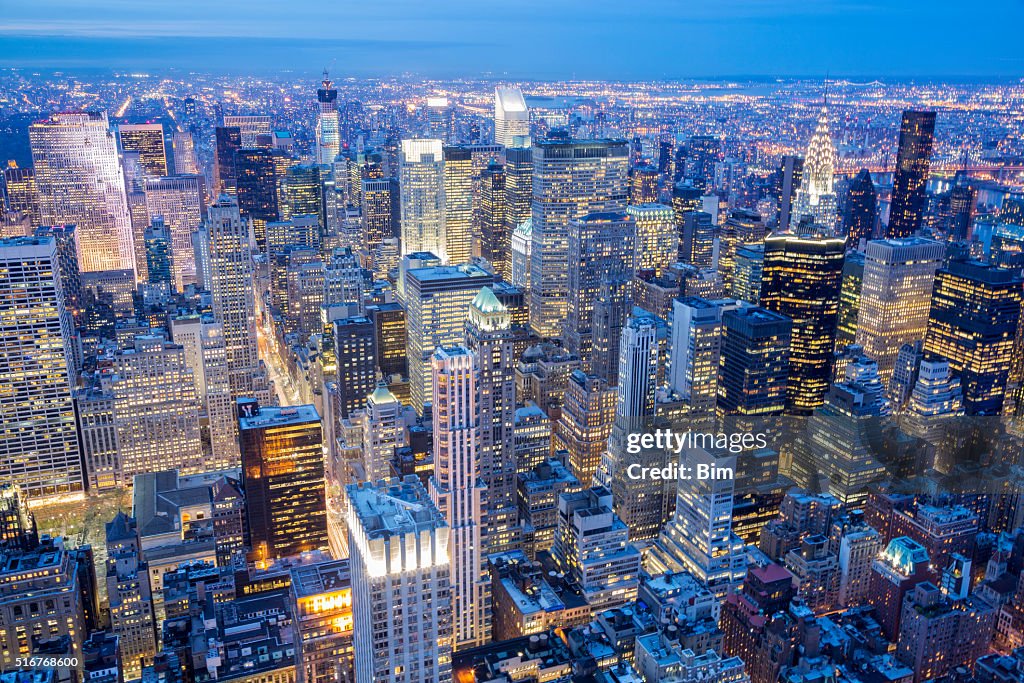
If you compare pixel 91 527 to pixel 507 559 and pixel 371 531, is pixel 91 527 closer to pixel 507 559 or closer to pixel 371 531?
pixel 507 559

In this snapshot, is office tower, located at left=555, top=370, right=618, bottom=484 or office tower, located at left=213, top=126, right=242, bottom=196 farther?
office tower, located at left=213, top=126, right=242, bottom=196

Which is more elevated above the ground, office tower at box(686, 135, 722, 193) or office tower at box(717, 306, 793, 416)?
office tower at box(686, 135, 722, 193)

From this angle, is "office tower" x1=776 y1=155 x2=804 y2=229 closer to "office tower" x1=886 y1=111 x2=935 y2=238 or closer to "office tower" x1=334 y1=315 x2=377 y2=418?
"office tower" x1=886 y1=111 x2=935 y2=238

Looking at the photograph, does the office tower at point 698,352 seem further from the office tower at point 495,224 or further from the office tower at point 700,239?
the office tower at point 495,224

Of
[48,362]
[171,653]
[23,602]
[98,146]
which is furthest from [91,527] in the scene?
[98,146]

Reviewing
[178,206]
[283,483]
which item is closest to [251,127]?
[178,206]

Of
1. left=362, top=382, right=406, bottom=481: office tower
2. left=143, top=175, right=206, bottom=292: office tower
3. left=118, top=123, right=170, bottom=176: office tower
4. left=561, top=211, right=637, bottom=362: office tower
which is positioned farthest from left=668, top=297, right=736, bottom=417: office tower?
left=118, top=123, right=170, bottom=176: office tower
